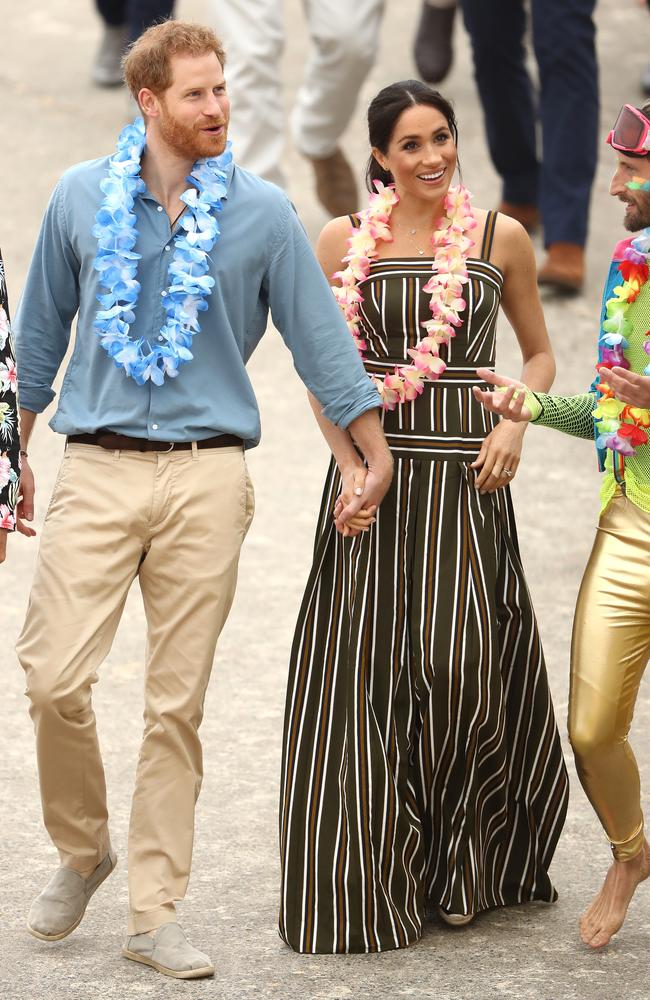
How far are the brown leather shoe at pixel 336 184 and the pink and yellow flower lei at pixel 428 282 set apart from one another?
4.48 m

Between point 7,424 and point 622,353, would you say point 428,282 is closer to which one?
point 622,353

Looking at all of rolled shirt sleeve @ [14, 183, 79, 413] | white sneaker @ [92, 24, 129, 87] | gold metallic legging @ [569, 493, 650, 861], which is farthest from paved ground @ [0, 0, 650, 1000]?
rolled shirt sleeve @ [14, 183, 79, 413]

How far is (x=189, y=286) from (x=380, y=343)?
0.56 m

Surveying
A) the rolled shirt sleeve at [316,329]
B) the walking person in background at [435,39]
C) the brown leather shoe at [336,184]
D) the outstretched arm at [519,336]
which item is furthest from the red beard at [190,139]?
the walking person in background at [435,39]

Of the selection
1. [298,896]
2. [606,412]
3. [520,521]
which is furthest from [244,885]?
[520,521]

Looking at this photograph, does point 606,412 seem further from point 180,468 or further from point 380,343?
point 180,468

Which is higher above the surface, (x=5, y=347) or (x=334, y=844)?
(x=5, y=347)

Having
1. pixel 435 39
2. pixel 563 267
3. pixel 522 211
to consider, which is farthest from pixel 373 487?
pixel 435 39

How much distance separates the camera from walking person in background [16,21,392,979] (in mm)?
3859

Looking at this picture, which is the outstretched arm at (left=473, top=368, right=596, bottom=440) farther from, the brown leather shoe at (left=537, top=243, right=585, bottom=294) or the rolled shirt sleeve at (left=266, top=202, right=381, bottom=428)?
the brown leather shoe at (left=537, top=243, right=585, bottom=294)

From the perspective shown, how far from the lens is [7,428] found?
12.5 feet

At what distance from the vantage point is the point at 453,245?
163 inches

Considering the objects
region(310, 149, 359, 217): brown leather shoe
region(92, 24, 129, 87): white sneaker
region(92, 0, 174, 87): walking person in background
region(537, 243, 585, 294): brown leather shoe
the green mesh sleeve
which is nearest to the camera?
the green mesh sleeve

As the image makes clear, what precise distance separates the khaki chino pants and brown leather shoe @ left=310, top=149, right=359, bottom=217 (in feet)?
16.1
